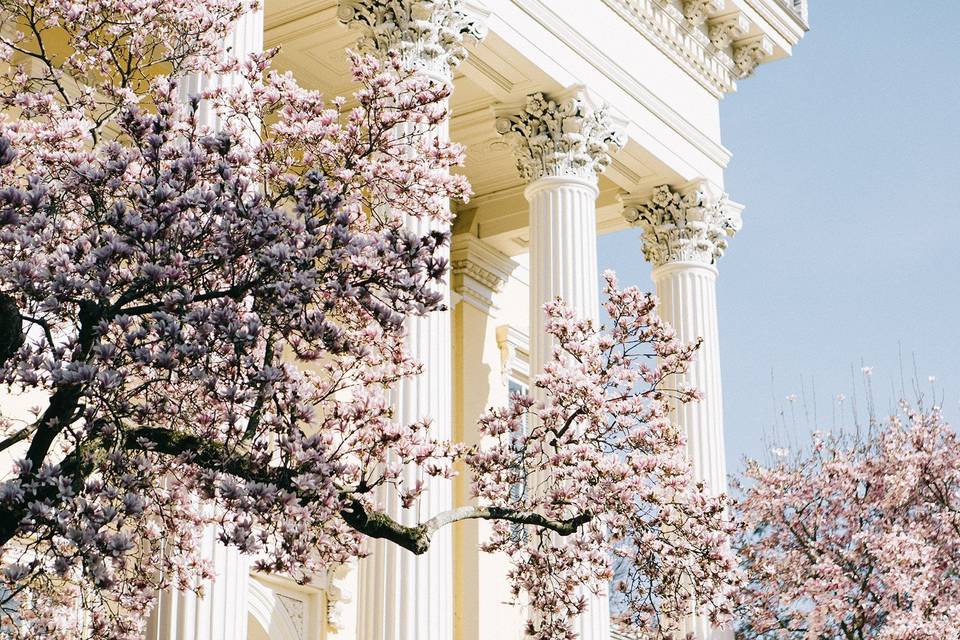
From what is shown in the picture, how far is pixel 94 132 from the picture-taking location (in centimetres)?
959

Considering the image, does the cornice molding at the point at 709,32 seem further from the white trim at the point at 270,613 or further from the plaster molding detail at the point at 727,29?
the white trim at the point at 270,613

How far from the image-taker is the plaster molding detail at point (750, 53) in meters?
25.0

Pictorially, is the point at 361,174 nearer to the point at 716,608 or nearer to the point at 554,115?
the point at 716,608

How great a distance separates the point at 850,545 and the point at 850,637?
4.46 metres

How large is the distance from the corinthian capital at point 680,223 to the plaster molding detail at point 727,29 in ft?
8.16

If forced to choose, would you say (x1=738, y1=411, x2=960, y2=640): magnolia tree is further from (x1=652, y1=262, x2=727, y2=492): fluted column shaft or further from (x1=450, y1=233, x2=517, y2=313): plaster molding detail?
(x1=450, y1=233, x2=517, y2=313): plaster molding detail

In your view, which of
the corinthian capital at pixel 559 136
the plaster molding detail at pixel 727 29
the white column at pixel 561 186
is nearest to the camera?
the white column at pixel 561 186

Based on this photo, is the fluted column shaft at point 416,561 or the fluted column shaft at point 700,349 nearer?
the fluted column shaft at point 416,561

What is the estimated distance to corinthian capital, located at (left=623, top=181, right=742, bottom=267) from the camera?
23641 millimetres

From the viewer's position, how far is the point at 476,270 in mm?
26984


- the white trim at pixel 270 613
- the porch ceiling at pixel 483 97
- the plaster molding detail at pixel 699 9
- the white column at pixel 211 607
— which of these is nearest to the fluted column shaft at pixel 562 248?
the porch ceiling at pixel 483 97

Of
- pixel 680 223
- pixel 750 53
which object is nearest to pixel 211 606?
pixel 680 223

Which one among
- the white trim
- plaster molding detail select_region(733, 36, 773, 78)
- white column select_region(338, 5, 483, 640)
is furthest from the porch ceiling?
the white trim

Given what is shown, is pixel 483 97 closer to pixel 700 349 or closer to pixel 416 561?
pixel 700 349
